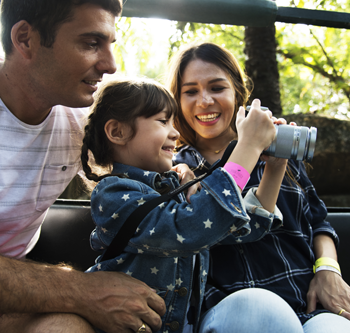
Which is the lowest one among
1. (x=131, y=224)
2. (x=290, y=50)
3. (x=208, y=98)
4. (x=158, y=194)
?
(x=131, y=224)

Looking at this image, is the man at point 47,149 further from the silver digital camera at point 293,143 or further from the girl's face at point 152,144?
the silver digital camera at point 293,143

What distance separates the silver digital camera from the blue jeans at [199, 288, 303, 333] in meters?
0.54

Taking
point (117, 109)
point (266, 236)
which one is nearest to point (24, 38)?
point (117, 109)

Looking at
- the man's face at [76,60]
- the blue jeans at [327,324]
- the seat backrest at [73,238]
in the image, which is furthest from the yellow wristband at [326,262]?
the man's face at [76,60]

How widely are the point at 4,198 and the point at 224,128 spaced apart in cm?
118

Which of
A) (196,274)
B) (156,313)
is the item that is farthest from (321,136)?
(156,313)

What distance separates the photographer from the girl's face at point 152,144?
150 centimetres

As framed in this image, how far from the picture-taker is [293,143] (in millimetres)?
1359

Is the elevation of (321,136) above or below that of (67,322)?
above

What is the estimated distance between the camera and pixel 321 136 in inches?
143

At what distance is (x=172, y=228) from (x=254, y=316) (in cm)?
42

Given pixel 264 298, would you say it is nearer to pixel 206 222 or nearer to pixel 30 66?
pixel 206 222

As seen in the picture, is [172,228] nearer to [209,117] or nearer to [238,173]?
[238,173]

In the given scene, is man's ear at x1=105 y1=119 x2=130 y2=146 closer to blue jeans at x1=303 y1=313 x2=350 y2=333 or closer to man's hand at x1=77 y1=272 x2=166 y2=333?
man's hand at x1=77 y1=272 x2=166 y2=333
